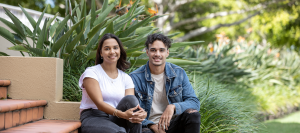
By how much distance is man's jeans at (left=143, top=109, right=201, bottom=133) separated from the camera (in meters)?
2.54

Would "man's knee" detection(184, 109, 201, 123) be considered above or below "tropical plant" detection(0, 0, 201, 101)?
below

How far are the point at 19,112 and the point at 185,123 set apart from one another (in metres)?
1.54

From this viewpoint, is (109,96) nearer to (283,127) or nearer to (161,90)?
(161,90)

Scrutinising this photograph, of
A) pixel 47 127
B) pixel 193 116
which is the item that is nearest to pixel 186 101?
pixel 193 116

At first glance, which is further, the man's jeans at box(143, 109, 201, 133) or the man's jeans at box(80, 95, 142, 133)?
the man's jeans at box(143, 109, 201, 133)

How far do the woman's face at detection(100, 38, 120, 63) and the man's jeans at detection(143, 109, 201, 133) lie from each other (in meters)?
0.75

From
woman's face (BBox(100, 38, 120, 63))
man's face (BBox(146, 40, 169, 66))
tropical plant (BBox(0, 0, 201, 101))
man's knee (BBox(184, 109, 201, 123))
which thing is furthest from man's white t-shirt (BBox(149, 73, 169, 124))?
tropical plant (BBox(0, 0, 201, 101))

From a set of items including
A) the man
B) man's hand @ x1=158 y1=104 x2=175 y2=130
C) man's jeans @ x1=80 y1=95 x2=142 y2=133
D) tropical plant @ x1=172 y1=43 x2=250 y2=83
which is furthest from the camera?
tropical plant @ x1=172 y1=43 x2=250 y2=83

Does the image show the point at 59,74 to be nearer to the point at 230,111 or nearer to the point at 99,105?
the point at 99,105

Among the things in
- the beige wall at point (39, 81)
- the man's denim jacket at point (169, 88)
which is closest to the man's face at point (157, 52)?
the man's denim jacket at point (169, 88)

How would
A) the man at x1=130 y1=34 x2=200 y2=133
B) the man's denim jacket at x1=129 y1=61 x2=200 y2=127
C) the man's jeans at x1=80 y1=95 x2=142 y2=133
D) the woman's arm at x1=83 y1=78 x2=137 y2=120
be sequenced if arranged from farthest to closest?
the man's denim jacket at x1=129 y1=61 x2=200 y2=127 → the man at x1=130 y1=34 x2=200 y2=133 → the woman's arm at x1=83 y1=78 x2=137 y2=120 → the man's jeans at x1=80 y1=95 x2=142 y2=133

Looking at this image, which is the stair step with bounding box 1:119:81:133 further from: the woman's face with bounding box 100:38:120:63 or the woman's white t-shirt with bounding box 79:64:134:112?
the woman's face with bounding box 100:38:120:63

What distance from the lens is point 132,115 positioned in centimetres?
234

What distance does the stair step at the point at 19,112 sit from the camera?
7.45 feet
